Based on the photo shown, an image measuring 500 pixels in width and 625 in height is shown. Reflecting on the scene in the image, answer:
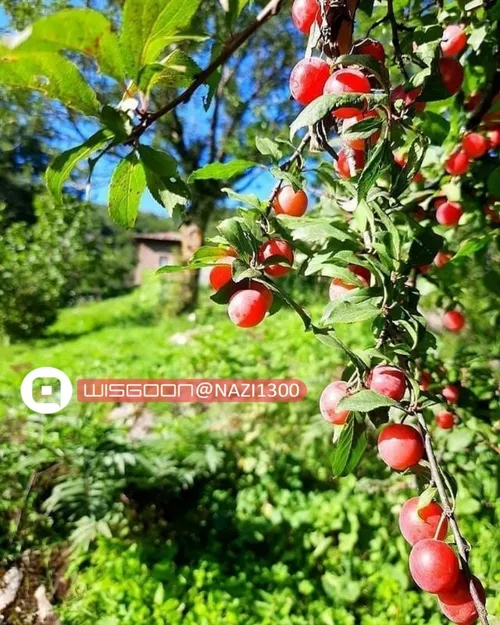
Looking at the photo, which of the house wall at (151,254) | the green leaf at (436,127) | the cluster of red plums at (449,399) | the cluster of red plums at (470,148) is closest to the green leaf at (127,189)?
the green leaf at (436,127)

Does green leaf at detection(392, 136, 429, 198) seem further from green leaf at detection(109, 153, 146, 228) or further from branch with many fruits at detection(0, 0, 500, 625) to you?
green leaf at detection(109, 153, 146, 228)

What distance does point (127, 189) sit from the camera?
44 centimetres

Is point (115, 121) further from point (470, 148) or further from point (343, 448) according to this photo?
point (470, 148)

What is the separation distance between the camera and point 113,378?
9.43 ft

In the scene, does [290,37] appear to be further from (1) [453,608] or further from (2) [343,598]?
(1) [453,608]

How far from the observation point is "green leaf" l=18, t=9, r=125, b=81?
0.90 feet

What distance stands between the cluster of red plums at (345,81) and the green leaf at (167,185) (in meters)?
0.11

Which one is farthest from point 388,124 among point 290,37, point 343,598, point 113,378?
point 290,37

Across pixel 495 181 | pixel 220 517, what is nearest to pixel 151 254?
pixel 220 517

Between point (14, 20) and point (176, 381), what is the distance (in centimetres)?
527

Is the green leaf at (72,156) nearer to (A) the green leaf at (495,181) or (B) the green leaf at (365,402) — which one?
(B) the green leaf at (365,402)

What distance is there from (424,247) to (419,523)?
264 millimetres

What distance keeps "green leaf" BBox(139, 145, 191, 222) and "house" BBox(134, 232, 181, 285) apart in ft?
48.3

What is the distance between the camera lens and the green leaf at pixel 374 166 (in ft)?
1.21
